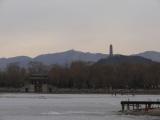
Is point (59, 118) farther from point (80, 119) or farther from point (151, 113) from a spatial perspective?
point (151, 113)

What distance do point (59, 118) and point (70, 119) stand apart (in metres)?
2.42

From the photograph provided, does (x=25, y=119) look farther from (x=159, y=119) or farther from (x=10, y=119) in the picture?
(x=159, y=119)

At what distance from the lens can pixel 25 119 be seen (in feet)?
266

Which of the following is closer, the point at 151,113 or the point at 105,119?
the point at 105,119

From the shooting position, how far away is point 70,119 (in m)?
80.8

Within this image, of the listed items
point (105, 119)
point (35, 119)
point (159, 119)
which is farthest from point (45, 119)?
point (159, 119)

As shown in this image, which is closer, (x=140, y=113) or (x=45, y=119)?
(x=45, y=119)

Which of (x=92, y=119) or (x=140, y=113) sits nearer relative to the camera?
(x=92, y=119)

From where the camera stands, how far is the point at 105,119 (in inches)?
3177

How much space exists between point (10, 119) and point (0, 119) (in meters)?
1.26

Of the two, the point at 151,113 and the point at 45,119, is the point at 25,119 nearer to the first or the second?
the point at 45,119

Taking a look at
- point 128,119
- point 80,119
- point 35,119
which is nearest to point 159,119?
point 128,119

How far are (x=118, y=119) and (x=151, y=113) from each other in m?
14.6

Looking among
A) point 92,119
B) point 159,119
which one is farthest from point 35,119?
point 159,119
